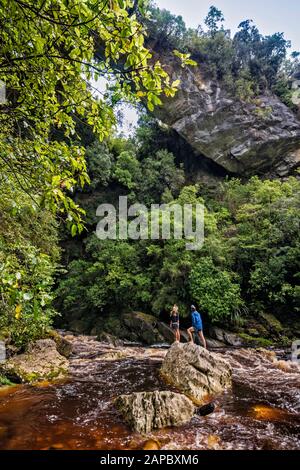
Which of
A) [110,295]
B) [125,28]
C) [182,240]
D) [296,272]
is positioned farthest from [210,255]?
[125,28]

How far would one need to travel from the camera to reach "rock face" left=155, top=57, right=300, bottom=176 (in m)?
24.0

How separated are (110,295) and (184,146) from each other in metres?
16.3

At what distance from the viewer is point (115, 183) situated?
26.4 meters

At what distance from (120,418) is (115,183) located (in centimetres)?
2313

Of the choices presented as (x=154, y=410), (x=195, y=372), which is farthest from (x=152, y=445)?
(x=195, y=372)

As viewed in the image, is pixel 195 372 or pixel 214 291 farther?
pixel 214 291

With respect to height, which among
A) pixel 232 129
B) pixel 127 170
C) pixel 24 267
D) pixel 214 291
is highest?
pixel 232 129

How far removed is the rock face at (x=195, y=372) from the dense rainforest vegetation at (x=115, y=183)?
359 cm

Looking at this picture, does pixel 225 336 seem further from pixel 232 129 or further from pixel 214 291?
pixel 232 129

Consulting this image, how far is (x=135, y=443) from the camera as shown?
405 cm

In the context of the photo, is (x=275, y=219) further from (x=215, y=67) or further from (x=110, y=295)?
(x=215, y=67)

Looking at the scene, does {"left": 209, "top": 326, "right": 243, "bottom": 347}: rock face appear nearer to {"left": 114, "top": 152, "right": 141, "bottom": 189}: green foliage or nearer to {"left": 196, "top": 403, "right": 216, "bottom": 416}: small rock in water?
{"left": 196, "top": 403, "right": 216, "bottom": 416}: small rock in water

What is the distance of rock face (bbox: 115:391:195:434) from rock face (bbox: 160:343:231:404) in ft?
3.80

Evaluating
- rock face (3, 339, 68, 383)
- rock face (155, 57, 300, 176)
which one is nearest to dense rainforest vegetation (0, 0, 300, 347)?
rock face (3, 339, 68, 383)
